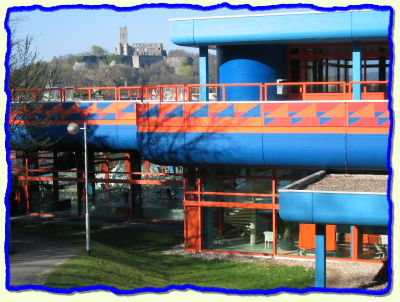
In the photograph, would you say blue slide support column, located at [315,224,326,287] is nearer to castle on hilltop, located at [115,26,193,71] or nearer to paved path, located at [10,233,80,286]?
paved path, located at [10,233,80,286]

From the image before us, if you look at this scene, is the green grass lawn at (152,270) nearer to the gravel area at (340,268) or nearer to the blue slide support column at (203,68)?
the gravel area at (340,268)

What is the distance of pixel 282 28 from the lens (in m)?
24.2

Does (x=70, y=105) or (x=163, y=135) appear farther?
(x=70, y=105)

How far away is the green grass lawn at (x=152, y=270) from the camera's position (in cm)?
1817

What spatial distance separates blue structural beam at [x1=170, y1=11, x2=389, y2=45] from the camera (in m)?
23.3

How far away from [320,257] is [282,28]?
31.7 feet

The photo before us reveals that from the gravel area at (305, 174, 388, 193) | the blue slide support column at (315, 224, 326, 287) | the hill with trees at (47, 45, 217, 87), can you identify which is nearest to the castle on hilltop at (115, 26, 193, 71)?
the hill with trees at (47, 45, 217, 87)

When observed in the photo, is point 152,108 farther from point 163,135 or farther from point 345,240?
point 345,240

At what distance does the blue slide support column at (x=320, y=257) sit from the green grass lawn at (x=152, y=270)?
222 cm

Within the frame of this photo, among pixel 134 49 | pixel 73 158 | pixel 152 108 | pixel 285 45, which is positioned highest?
pixel 134 49

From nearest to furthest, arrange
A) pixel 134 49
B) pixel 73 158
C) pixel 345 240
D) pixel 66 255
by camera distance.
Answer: pixel 66 255 → pixel 345 240 → pixel 73 158 → pixel 134 49

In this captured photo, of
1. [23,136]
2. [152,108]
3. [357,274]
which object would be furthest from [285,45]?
[23,136]

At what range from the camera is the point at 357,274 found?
2162 cm

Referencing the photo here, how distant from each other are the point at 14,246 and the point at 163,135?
20.9 ft
